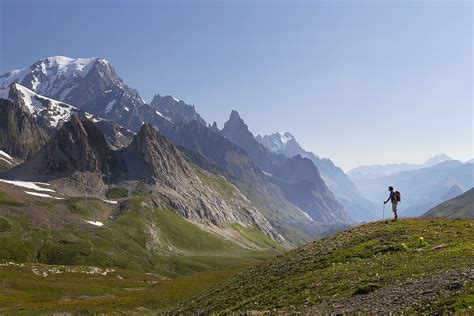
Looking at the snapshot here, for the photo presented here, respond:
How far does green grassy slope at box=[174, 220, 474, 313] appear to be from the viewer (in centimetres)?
2627


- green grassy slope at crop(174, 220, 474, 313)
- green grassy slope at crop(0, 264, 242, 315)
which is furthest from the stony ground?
green grassy slope at crop(0, 264, 242, 315)

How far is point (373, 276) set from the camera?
33.1 metres

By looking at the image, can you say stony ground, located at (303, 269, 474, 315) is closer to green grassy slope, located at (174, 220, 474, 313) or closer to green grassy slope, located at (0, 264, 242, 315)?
green grassy slope, located at (174, 220, 474, 313)

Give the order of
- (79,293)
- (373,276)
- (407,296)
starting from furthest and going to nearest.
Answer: (79,293), (373,276), (407,296)

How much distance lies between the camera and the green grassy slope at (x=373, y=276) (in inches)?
1034

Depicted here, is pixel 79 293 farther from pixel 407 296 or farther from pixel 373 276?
pixel 407 296

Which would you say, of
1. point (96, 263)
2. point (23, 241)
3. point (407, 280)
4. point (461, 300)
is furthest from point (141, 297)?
point (23, 241)

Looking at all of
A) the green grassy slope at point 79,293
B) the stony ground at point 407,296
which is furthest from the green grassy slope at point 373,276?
the green grassy slope at point 79,293

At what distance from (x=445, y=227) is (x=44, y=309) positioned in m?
63.5

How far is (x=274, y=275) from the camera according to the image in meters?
47.7

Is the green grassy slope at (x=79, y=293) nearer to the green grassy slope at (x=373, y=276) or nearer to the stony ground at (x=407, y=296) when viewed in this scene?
the green grassy slope at (x=373, y=276)

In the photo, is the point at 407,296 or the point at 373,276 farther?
the point at 373,276

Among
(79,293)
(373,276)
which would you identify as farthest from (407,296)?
(79,293)

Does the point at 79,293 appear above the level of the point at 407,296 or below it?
below
